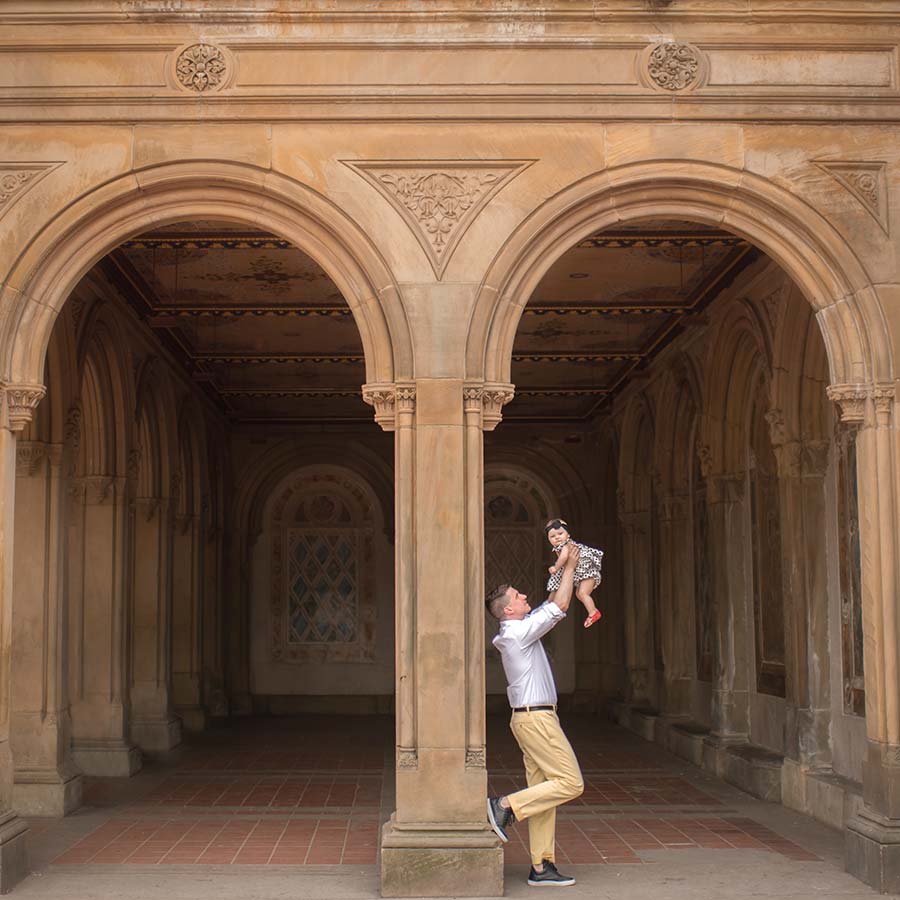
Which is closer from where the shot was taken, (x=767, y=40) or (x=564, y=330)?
(x=767, y=40)

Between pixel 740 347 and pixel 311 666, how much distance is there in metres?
10.5

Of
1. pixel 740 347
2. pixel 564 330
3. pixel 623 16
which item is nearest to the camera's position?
pixel 623 16

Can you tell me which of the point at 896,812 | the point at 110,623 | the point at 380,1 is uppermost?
the point at 380,1

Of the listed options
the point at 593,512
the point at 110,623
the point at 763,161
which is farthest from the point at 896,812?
the point at 593,512

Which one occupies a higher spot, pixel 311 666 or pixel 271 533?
pixel 271 533

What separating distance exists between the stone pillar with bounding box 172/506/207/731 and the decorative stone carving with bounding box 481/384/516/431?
31.7ft

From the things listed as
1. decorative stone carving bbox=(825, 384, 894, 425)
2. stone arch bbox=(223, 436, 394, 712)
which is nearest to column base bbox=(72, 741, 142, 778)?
stone arch bbox=(223, 436, 394, 712)

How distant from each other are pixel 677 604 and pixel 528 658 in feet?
25.8

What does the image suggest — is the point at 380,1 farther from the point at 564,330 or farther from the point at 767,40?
Result: the point at 564,330

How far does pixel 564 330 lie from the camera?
1505 centimetres

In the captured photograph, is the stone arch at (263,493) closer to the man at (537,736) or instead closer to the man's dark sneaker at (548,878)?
the man at (537,736)

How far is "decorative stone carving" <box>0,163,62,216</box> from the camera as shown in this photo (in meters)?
8.49

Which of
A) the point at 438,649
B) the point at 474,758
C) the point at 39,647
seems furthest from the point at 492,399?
the point at 39,647

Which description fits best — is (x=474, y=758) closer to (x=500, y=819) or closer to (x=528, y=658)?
(x=500, y=819)
